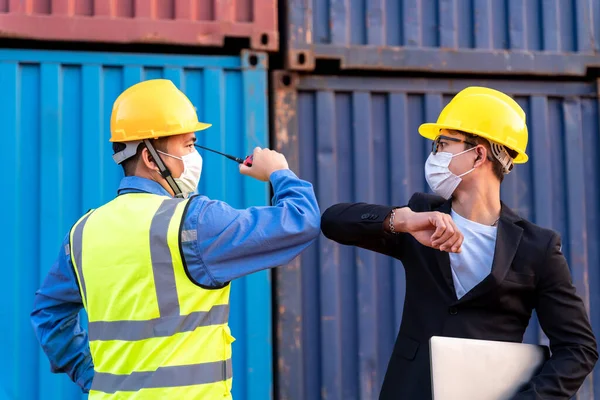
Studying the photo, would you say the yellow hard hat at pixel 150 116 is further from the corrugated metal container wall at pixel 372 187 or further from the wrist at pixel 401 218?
the corrugated metal container wall at pixel 372 187

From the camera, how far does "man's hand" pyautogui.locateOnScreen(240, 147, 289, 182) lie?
2.60m

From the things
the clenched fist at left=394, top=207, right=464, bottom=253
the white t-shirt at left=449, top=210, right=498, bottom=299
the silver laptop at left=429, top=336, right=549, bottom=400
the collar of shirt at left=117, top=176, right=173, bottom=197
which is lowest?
the silver laptop at left=429, top=336, right=549, bottom=400

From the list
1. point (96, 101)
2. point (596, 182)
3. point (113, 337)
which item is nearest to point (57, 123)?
point (96, 101)

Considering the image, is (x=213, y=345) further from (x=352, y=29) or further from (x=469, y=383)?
(x=352, y=29)

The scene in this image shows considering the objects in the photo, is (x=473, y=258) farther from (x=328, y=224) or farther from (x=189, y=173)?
(x=189, y=173)

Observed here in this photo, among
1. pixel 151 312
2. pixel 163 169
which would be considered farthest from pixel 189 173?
pixel 151 312

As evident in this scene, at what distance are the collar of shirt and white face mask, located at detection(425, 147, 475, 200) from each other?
3.59 ft

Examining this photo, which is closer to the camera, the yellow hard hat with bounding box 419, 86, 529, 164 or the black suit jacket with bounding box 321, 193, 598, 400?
the black suit jacket with bounding box 321, 193, 598, 400

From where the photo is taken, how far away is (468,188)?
115 inches

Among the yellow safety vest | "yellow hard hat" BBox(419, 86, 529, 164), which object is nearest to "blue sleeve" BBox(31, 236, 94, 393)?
the yellow safety vest

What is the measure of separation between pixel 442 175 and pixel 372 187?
177 centimetres

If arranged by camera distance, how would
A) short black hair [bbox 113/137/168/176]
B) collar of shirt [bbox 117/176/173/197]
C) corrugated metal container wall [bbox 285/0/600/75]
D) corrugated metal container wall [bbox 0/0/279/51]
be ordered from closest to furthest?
collar of shirt [bbox 117/176/173/197] → short black hair [bbox 113/137/168/176] → corrugated metal container wall [bbox 0/0/279/51] → corrugated metal container wall [bbox 285/0/600/75]

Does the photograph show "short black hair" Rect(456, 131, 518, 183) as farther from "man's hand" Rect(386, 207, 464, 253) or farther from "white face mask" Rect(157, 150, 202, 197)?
"white face mask" Rect(157, 150, 202, 197)

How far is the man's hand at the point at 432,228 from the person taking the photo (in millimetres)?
2484
